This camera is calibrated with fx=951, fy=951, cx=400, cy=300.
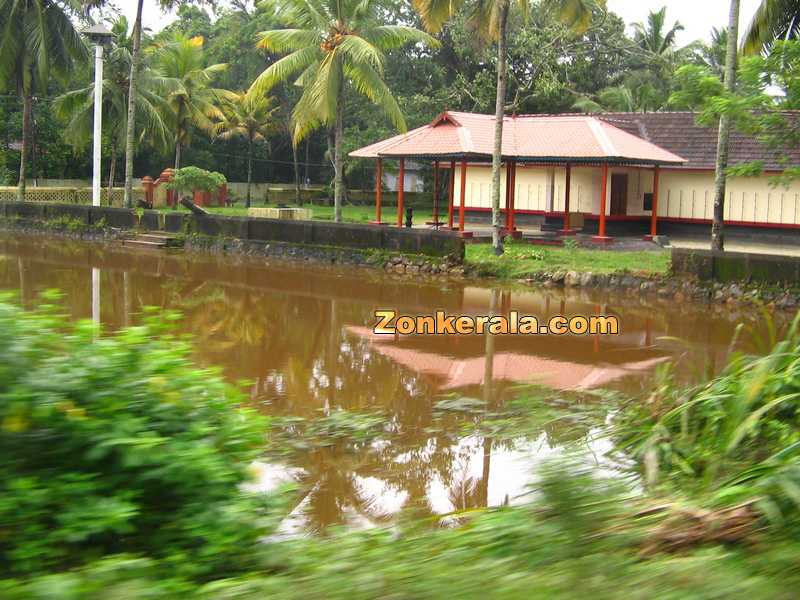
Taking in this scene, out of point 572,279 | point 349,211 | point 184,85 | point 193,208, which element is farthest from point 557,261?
point 184,85

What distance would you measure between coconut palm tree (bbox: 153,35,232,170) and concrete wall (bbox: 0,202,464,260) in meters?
9.51

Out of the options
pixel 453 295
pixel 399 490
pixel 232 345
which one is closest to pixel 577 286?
pixel 453 295

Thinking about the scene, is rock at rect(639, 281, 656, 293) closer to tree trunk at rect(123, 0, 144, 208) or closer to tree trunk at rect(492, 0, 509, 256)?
tree trunk at rect(492, 0, 509, 256)

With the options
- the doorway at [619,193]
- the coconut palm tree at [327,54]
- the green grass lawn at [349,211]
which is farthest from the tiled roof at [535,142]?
the green grass lawn at [349,211]

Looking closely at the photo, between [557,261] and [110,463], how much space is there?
17.2 metres

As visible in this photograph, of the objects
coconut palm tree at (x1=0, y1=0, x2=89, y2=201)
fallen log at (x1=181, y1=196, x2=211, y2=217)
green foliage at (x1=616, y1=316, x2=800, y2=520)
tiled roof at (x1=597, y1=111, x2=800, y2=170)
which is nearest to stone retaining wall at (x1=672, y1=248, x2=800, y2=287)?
tiled roof at (x1=597, y1=111, x2=800, y2=170)

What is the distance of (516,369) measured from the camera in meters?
11.3

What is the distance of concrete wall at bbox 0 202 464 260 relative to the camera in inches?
814

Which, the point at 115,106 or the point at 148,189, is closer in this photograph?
the point at 115,106

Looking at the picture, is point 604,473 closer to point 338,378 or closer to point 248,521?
point 248,521

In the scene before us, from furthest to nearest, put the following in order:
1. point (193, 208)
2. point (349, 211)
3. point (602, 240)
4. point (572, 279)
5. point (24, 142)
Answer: point (349, 211)
point (24, 142)
point (193, 208)
point (602, 240)
point (572, 279)

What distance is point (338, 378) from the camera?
10.8 m

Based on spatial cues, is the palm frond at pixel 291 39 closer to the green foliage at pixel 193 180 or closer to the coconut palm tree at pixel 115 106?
the coconut palm tree at pixel 115 106

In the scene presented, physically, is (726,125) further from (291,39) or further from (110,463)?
(110,463)
